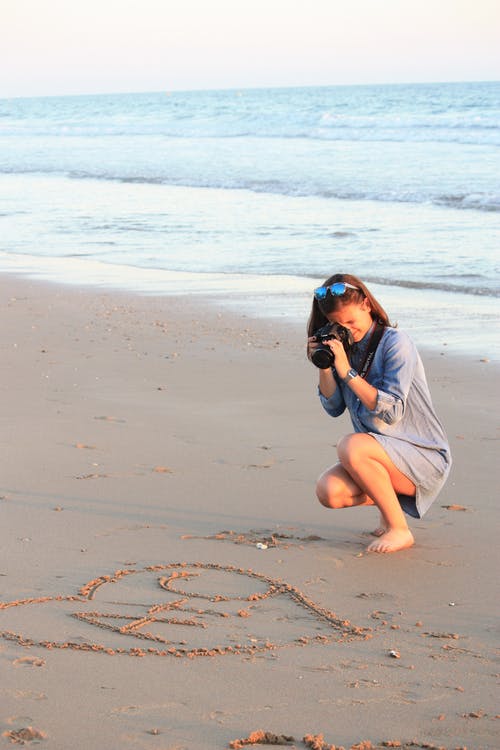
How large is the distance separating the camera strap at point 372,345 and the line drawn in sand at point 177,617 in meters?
0.94

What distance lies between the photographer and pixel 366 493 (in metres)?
4.46

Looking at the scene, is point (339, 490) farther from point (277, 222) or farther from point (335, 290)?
point (277, 222)

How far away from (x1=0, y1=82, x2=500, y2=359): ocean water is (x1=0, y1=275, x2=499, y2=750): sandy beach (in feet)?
9.33

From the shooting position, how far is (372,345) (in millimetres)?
4332

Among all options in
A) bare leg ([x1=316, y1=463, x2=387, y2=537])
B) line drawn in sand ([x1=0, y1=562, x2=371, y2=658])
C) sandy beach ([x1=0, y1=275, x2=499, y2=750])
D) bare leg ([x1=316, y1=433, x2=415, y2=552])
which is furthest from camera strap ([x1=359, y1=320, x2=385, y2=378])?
line drawn in sand ([x1=0, y1=562, x2=371, y2=658])

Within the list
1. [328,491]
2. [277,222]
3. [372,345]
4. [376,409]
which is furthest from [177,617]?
[277,222]

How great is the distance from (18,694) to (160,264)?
10540 mm

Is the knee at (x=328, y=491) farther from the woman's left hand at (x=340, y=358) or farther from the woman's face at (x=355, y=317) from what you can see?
the woman's face at (x=355, y=317)

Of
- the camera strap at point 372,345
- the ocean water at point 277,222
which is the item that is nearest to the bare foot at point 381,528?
the camera strap at point 372,345

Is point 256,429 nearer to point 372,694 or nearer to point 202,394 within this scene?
point 202,394

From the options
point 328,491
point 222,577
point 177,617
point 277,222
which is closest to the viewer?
point 177,617

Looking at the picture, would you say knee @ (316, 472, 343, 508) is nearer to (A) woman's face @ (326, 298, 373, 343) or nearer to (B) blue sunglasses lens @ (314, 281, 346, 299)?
(A) woman's face @ (326, 298, 373, 343)

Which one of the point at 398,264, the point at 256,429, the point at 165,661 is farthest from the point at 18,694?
the point at 398,264

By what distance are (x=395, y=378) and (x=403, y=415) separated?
0.73 ft
